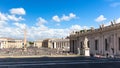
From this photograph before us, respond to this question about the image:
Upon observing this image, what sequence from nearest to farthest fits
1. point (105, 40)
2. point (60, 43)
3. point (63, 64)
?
point (63, 64)
point (105, 40)
point (60, 43)

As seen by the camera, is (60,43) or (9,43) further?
(9,43)

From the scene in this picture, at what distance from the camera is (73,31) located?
8225 centimetres

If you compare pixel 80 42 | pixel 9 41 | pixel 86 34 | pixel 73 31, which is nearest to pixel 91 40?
pixel 86 34

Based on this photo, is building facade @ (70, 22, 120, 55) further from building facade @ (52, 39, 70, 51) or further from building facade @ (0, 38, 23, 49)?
building facade @ (0, 38, 23, 49)

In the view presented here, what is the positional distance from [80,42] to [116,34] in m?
23.8

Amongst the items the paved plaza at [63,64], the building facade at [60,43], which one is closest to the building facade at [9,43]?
the building facade at [60,43]

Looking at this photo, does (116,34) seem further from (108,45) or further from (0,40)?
(0,40)

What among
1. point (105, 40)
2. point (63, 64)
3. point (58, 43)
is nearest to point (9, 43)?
point (58, 43)

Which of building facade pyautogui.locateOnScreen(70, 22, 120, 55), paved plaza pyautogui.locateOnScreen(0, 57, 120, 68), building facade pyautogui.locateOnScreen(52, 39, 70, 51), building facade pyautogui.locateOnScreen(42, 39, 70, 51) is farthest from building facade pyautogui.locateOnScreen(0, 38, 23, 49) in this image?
paved plaza pyautogui.locateOnScreen(0, 57, 120, 68)

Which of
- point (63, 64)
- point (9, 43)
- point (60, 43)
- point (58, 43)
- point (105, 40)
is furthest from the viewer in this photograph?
point (9, 43)

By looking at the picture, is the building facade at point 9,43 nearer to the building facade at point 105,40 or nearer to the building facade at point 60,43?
the building facade at point 60,43

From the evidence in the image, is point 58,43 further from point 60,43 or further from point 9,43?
point 9,43

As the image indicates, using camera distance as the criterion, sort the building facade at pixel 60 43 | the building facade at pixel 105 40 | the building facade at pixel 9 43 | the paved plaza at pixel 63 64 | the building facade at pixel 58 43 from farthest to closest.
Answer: the building facade at pixel 9 43 → the building facade at pixel 58 43 → the building facade at pixel 60 43 → the building facade at pixel 105 40 → the paved plaza at pixel 63 64

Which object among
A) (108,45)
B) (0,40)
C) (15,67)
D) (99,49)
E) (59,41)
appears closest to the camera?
(15,67)
